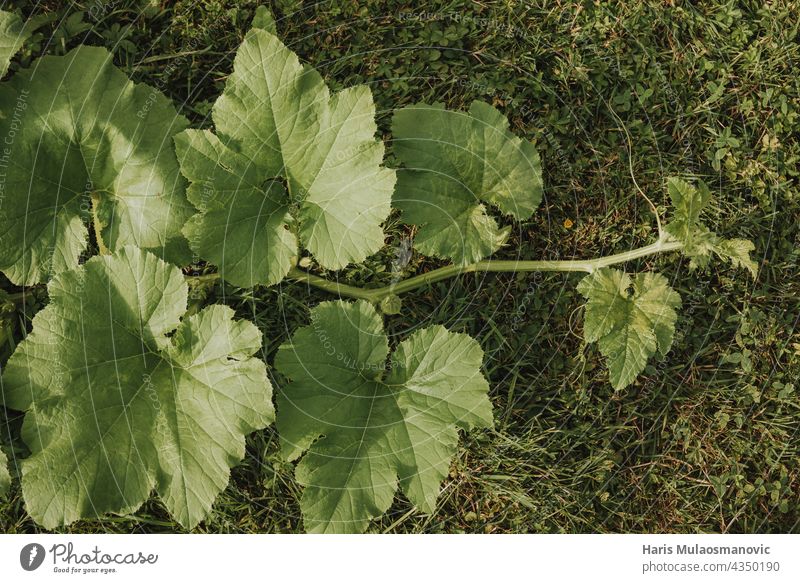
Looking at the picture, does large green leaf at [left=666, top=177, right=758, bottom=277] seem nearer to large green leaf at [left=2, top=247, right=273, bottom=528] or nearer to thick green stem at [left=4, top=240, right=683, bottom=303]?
thick green stem at [left=4, top=240, right=683, bottom=303]

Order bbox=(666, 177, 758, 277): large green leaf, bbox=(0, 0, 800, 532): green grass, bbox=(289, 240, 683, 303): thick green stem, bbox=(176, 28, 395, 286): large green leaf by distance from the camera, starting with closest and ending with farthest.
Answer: bbox=(176, 28, 395, 286): large green leaf, bbox=(666, 177, 758, 277): large green leaf, bbox=(289, 240, 683, 303): thick green stem, bbox=(0, 0, 800, 532): green grass

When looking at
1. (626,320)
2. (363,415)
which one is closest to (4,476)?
(363,415)

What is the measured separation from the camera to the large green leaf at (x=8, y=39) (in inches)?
127

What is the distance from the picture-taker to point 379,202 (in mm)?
3045

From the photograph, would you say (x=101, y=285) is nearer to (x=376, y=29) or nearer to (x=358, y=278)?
(x=358, y=278)

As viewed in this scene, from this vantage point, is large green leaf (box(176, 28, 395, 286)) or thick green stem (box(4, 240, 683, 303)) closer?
large green leaf (box(176, 28, 395, 286))

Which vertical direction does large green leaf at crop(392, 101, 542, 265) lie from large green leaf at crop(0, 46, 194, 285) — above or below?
below

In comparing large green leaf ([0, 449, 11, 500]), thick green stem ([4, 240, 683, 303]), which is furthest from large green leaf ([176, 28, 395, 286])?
large green leaf ([0, 449, 11, 500])

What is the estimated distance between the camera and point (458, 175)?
327 cm

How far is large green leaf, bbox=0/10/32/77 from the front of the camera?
10.6 ft
